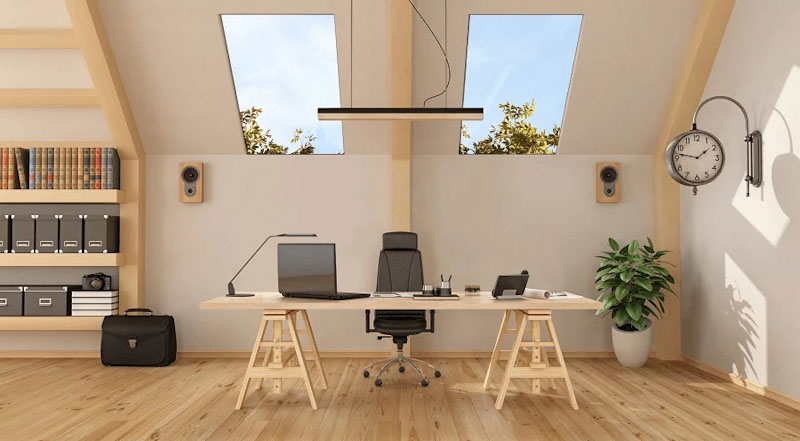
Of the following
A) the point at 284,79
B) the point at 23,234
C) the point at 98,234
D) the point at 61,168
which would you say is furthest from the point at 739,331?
the point at 23,234

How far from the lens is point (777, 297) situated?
490 centimetres

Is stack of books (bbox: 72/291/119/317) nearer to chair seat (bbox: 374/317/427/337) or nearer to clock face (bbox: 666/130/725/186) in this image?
chair seat (bbox: 374/317/427/337)

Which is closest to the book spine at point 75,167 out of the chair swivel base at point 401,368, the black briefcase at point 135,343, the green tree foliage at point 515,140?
the black briefcase at point 135,343

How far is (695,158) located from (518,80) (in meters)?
1.93

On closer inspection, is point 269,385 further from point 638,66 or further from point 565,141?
point 638,66

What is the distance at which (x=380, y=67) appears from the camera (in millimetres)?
6109

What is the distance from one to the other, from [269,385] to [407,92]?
9.03ft

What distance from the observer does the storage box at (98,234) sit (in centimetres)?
651

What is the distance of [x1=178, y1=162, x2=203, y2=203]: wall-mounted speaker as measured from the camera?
679 centimetres

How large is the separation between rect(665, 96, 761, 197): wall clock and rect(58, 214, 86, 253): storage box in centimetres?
536

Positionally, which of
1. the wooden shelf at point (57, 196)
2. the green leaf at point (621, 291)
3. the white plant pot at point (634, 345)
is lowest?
the white plant pot at point (634, 345)

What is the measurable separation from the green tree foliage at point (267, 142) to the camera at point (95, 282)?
187cm

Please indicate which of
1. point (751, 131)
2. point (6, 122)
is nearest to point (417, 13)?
point (751, 131)

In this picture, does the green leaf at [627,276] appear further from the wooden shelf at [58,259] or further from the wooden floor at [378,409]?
the wooden shelf at [58,259]
